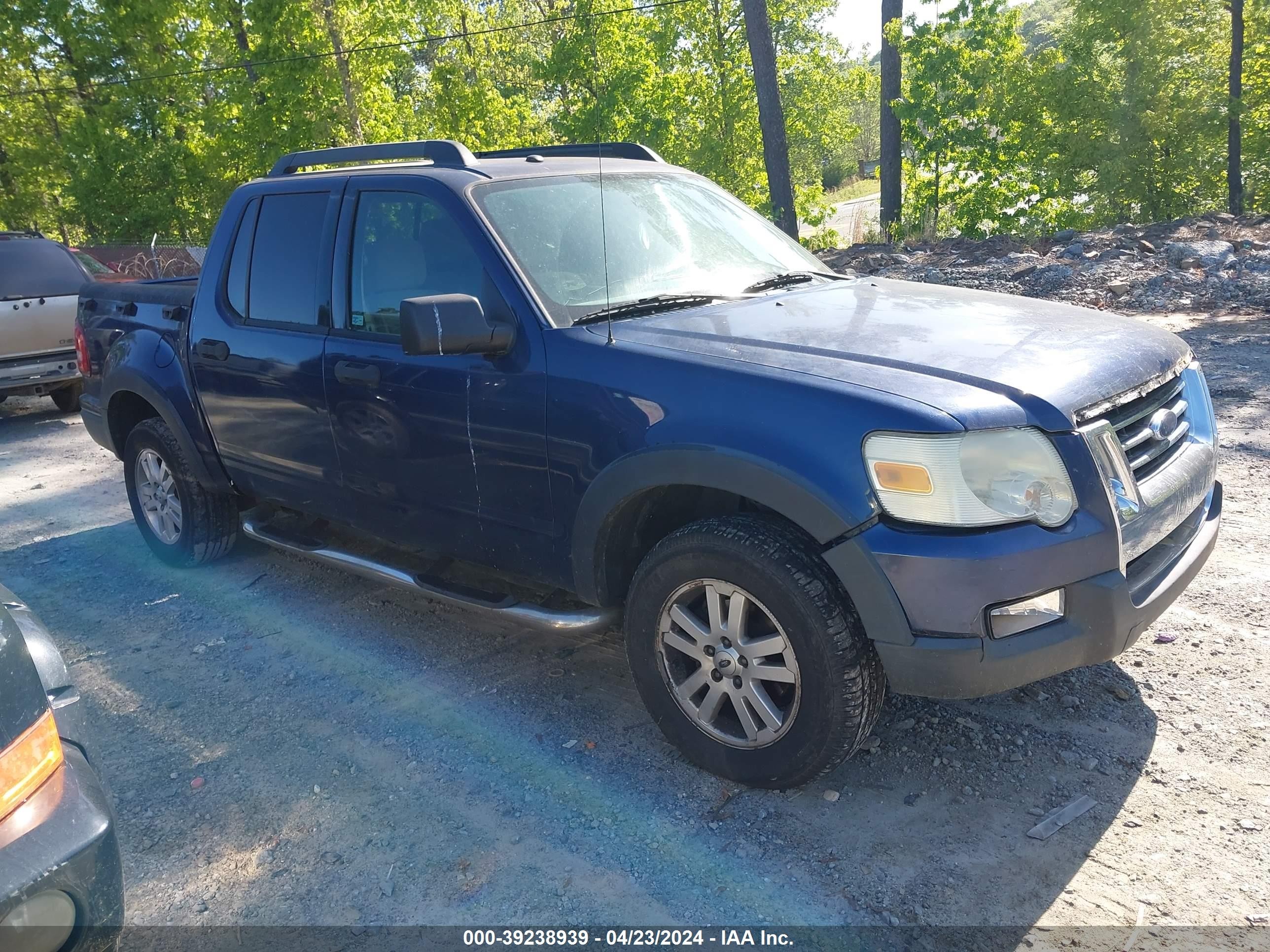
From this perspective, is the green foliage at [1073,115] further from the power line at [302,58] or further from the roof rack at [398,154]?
the roof rack at [398,154]

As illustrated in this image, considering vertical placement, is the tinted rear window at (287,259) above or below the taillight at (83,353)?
above

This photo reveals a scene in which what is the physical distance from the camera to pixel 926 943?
2.47 m

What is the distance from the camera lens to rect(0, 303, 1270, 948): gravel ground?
2.69 m

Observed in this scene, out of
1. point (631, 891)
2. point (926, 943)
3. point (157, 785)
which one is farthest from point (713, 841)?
point (157, 785)

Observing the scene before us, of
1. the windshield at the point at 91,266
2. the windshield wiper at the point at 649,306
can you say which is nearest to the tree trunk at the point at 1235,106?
the windshield at the point at 91,266

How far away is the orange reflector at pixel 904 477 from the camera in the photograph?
2.60m

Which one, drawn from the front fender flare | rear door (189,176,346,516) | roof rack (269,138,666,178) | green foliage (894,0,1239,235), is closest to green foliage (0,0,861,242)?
green foliage (894,0,1239,235)

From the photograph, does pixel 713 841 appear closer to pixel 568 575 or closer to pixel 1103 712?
pixel 568 575

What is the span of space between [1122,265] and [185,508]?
1186 cm

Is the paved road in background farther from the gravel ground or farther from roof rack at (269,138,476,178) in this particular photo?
the gravel ground

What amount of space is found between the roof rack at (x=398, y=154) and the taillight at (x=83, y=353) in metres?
1.89

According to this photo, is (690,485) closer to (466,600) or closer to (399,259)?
(466,600)

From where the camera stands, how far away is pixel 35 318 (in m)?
9.59

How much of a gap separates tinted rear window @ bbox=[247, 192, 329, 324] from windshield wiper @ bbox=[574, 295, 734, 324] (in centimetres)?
141
